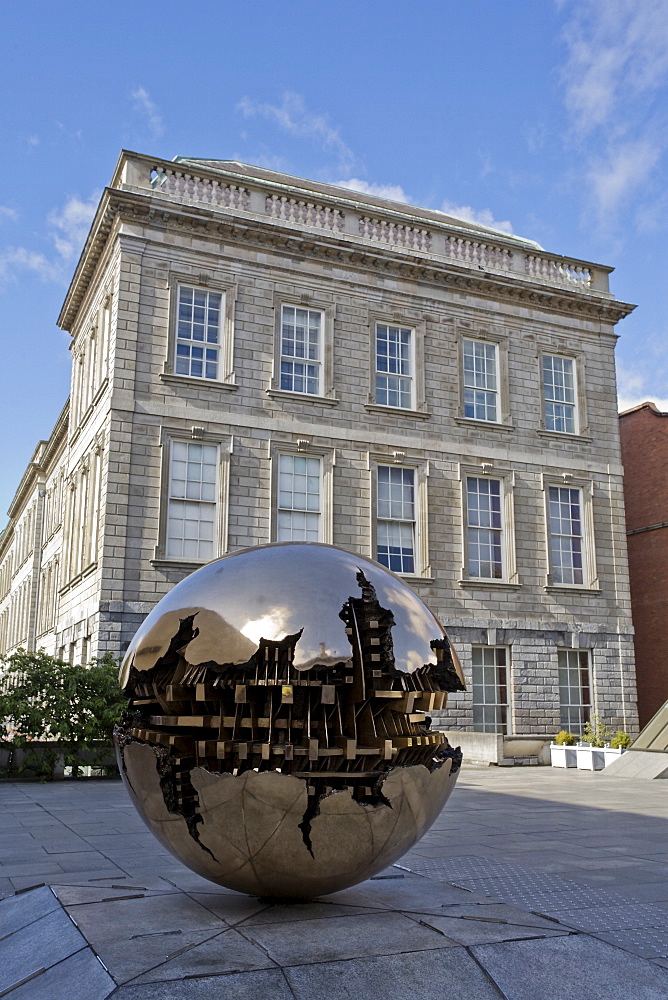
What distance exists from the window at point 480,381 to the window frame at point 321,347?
441 centimetres

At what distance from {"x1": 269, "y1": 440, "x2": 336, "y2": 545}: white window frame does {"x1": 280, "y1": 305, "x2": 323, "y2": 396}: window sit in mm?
1667

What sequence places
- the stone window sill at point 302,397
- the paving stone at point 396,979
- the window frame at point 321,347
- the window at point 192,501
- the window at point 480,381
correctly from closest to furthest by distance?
the paving stone at point 396,979
the window at point 192,501
the stone window sill at point 302,397
the window frame at point 321,347
the window at point 480,381

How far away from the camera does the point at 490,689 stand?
2512 centimetres

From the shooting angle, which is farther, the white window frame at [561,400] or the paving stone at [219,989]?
the white window frame at [561,400]

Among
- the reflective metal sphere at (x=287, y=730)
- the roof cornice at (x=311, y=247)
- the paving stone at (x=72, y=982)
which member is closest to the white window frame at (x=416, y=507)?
the roof cornice at (x=311, y=247)

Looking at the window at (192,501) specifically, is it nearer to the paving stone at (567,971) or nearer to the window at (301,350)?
the window at (301,350)

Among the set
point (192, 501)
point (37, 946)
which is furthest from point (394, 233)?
point (37, 946)

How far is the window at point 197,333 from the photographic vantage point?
2344cm

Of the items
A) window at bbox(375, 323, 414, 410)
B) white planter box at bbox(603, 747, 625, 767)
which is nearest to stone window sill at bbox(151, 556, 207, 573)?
window at bbox(375, 323, 414, 410)

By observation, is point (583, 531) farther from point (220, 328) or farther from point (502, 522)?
point (220, 328)

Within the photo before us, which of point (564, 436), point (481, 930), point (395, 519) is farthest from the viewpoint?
point (564, 436)

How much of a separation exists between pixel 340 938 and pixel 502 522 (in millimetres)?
22276

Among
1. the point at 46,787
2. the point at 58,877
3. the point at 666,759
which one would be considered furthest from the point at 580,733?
the point at 58,877

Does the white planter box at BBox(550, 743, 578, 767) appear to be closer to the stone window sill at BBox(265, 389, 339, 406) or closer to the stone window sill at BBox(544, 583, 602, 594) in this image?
the stone window sill at BBox(544, 583, 602, 594)
